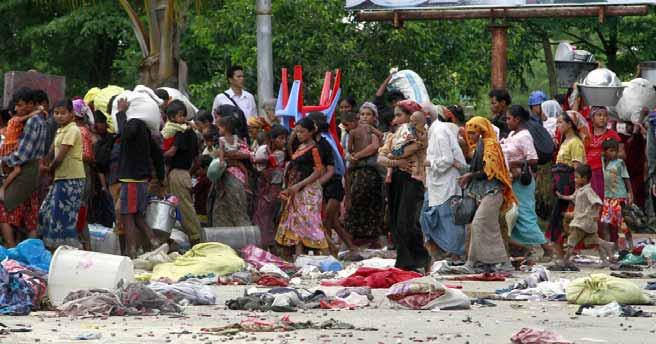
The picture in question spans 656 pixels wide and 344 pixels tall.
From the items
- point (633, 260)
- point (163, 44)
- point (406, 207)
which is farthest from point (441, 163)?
point (163, 44)

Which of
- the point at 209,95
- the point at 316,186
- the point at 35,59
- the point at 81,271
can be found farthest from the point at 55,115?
the point at 35,59

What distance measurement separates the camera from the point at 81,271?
11797 millimetres

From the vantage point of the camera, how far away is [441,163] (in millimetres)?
15617

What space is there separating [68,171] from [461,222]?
3.73 metres

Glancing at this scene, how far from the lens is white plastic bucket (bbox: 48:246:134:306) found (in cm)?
1176

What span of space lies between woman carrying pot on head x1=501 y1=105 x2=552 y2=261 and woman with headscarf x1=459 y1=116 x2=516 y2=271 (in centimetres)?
84

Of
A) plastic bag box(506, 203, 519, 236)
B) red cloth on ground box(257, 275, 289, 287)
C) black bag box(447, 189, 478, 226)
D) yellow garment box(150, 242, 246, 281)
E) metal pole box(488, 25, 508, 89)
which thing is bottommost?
red cloth on ground box(257, 275, 289, 287)

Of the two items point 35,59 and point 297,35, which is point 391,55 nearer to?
point 297,35

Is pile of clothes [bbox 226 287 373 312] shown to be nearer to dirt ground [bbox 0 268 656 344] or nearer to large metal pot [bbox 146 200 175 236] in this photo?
dirt ground [bbox 0 268 656 344]

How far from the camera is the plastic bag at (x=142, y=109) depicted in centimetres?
1700

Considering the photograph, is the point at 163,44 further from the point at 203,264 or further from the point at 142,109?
the point at 203,264

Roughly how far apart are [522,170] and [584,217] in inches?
31.5

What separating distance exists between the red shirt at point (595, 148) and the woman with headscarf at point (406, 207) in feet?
10.6

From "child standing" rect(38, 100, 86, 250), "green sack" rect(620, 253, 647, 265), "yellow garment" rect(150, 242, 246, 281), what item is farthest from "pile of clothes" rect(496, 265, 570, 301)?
"child standing" rect(38, 100, 86, 250)
